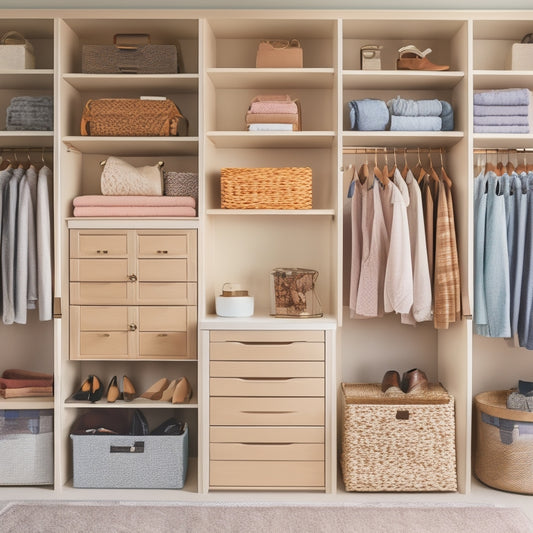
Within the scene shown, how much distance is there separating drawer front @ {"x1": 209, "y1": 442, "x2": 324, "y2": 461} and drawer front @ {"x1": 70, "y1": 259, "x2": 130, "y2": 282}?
3.29ft

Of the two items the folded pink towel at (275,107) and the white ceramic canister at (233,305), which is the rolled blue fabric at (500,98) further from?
the white ceramic canister at (233,305)

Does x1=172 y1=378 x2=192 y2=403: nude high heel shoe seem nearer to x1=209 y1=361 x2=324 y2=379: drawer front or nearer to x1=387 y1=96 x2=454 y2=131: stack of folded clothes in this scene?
x1=209 y1=361 x2=324 y2=379: drawer front

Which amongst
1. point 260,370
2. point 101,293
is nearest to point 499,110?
point 260,370

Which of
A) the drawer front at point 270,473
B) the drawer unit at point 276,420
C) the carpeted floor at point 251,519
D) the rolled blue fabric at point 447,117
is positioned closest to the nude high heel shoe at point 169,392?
the drawer unit at point 276,420

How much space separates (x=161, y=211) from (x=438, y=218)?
145cm

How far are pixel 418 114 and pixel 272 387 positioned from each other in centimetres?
162

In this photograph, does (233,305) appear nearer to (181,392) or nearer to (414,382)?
(181,392)

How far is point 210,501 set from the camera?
10.2 ft

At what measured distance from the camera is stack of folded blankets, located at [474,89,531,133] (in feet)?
10.7

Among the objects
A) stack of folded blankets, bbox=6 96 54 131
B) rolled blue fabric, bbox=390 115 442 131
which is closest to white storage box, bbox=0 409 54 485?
stack of folded blankets, bbox=6 96 54 131

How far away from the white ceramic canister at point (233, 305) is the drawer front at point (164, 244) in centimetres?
31

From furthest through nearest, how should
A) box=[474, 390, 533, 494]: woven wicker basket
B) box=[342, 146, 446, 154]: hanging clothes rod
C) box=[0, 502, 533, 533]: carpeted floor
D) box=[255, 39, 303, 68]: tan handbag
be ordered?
1. box=[342, 146, 446, 154]: hanging clothes rod
2. box=[255, 39, 303, 68]: tan handbag
3. box=[474, 390, 533, 494]: woven wicker basket
4. box=[0, 502, 533, 533]: carpeted floor

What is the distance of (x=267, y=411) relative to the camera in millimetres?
3182

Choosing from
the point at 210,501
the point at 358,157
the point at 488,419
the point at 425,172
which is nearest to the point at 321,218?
the point at 358,157
